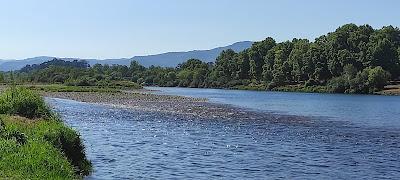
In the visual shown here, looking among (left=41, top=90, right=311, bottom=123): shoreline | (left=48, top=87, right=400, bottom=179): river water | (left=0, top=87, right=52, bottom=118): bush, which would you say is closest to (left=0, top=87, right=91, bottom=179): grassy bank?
(left=0, top=87, right=52, bottom=118): bush

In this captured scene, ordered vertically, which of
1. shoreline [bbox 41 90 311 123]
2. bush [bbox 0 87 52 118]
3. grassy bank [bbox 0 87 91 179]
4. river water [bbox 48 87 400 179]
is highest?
bush [bbox 0 87 52 118]


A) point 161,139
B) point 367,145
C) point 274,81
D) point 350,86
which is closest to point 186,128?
point 161,139

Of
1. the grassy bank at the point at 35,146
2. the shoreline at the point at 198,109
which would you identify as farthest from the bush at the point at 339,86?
the grassy bank at the point at 35,146

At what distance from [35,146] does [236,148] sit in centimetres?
1893

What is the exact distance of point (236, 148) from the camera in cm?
3881

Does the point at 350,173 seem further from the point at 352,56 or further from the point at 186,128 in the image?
the point at 352,56

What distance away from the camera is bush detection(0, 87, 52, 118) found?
34.7 m

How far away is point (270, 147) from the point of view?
39500 mm

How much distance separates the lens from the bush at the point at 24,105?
1367 inches

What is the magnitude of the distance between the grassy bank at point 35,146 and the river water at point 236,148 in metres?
2.11

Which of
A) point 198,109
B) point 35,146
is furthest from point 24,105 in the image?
point 198,109

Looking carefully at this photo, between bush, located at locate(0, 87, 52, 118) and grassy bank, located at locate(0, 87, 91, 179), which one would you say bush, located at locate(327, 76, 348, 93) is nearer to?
bush, located at locate(0, 87, 52, 118)

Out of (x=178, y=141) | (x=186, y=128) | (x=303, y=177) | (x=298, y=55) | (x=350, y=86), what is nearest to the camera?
(x=303, y=177)

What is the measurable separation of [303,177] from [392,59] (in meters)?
156
